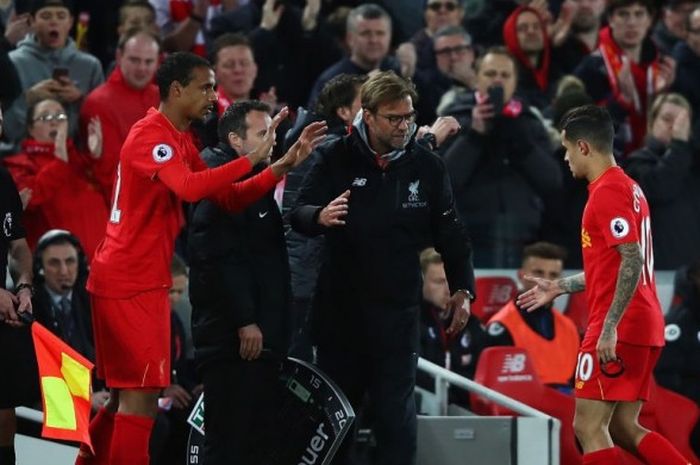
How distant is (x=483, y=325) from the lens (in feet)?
33.7

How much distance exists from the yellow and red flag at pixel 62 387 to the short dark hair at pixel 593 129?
7.80ft

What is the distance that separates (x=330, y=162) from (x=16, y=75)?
9.68 ft

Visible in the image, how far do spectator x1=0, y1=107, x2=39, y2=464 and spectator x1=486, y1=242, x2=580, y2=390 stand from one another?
3294 millimetres

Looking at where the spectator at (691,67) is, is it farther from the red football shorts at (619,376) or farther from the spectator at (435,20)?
the red football shorts at (619,376)

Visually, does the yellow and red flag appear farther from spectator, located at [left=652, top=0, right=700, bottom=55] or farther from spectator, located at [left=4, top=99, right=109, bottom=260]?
spectator, located at [left=652, top=0, right=700, bottom=55]

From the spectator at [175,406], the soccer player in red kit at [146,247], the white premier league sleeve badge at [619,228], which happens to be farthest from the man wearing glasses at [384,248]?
the spectator at [175,406]

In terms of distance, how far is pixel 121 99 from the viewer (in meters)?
10.3

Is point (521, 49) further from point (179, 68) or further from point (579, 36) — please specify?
point (179, 68)

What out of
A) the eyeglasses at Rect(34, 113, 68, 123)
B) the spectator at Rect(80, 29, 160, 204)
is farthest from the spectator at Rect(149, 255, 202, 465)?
the eyeglasses at Rect(34, 113, 68, 123)

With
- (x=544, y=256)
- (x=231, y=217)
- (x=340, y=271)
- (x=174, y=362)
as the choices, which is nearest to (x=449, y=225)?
(x=340, y=271)

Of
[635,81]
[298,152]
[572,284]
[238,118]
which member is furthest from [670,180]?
[298,152]

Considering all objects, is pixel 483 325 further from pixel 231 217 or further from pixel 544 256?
pixel 231 217

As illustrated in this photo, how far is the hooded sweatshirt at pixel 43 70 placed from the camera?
10289 millimetres

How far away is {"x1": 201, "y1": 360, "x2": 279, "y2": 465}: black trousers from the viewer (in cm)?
735
